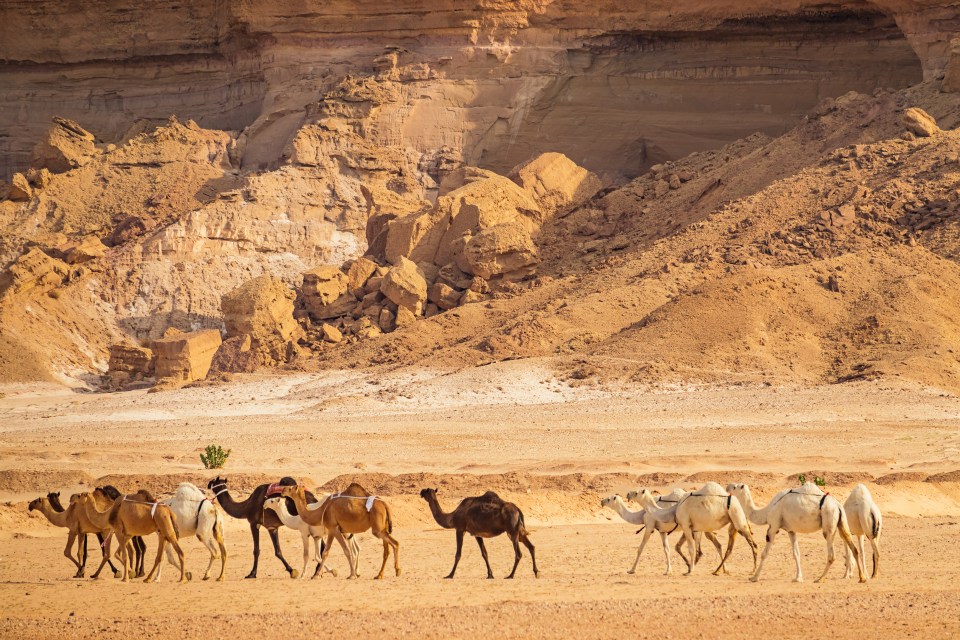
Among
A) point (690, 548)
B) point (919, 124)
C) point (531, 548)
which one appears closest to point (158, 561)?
point (531, 548)

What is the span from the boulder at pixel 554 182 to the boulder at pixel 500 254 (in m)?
3.38

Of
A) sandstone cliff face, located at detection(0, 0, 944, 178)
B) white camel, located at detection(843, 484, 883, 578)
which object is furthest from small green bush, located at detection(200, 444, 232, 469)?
sandstone cliff face, located at detection(0, 0, 944, 178)

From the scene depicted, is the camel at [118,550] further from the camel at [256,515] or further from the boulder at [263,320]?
the boulder at [263,320]

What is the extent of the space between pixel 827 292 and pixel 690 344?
3.37 meters

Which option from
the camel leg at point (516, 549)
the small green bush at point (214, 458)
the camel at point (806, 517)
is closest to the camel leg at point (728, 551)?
the camel at point (806, 517)

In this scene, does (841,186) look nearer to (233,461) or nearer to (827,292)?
(827,292)

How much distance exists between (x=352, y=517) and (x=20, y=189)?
31.9 meters

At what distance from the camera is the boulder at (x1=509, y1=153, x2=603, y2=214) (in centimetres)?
3881

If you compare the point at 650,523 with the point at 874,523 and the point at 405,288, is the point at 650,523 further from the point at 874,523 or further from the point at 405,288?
the point at 405,288

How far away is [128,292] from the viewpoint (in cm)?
3816

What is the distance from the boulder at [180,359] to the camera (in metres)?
33.1

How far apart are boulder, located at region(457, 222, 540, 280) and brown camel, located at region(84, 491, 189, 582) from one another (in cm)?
2224

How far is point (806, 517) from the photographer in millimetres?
12547

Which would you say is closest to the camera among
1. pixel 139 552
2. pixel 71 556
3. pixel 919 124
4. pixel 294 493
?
pixel 294 493
